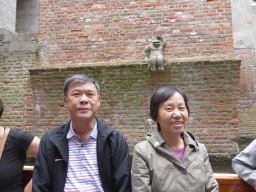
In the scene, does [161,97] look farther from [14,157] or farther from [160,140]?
[14,157]

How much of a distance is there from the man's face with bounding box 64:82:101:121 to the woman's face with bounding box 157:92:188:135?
0.53m

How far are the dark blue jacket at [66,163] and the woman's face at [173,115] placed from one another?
0.37 m

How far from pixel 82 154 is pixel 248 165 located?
1.30 meters

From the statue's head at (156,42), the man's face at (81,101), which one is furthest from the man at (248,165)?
the statue's head at (156,42)

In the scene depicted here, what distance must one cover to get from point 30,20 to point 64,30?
8.12m

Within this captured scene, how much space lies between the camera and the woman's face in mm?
1348

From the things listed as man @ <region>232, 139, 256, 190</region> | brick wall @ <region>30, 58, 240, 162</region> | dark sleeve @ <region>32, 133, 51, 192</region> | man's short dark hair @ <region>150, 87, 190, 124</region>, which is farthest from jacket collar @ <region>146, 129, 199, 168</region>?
brick wall @ <region>30, 58, 240, 162</region>

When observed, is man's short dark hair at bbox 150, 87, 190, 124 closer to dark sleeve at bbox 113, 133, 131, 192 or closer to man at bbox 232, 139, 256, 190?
dark sleeve at bbox 113, 133, 131, 192

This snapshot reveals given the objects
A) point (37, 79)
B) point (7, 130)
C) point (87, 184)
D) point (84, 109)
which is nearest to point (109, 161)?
point (87, 184)

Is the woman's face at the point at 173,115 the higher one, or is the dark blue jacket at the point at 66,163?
the woman's face at the point at 173,115

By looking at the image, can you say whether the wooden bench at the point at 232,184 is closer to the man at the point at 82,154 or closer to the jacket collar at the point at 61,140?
the man at the point at 82,154

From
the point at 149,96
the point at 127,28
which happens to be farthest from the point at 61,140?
the point at 127,28

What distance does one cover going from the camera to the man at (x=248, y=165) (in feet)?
4.69

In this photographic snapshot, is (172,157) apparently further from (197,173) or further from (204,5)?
(204,5)
